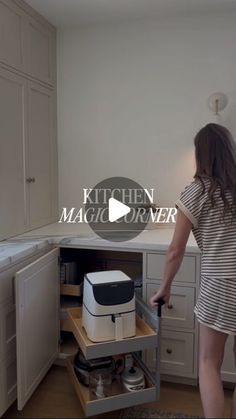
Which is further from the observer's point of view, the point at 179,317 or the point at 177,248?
the point at 179,317

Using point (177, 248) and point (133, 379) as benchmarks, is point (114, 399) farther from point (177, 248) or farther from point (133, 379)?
point (177, 248)

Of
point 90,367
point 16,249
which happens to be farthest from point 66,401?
point 16,249

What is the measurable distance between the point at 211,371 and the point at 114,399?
0.52 m

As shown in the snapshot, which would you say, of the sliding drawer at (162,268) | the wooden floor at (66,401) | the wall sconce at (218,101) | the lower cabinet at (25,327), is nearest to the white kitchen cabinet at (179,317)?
the sliding drawer at (162,268)

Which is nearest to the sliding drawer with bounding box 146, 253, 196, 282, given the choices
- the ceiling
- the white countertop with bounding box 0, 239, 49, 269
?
the white countertop with bounding box 0, 239, 49, 269

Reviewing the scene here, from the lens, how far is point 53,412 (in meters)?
1.86

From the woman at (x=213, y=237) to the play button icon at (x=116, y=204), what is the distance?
108 centimetres

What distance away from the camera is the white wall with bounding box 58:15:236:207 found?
240 centimetres

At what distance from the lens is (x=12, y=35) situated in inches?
83.0

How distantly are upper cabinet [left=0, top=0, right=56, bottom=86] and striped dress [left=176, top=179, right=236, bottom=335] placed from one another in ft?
4.54

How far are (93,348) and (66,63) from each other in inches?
79.8

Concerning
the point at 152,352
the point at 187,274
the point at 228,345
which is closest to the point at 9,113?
the point at 187,274

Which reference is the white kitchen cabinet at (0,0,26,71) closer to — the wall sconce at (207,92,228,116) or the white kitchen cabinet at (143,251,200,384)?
the wall sconce at (207,92,228,116)

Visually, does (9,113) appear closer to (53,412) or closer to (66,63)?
(66,63)
